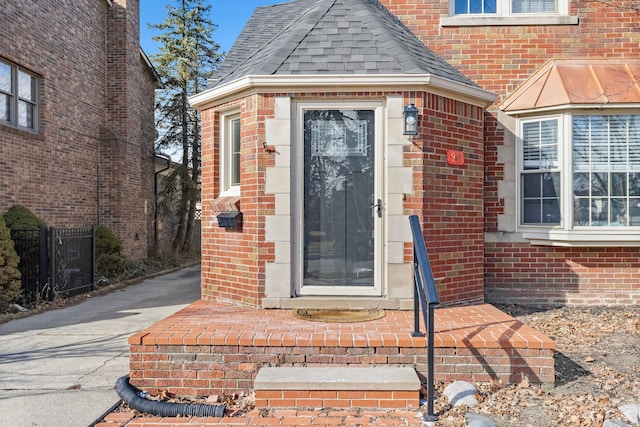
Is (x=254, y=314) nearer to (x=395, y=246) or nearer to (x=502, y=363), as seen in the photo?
(x=395, y=246)

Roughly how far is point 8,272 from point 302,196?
5205 millimetres

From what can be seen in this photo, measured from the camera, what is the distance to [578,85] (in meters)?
6.70

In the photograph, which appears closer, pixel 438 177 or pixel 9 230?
pixel 438 177

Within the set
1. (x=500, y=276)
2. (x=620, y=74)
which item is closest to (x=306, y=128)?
(x=500, y=276)

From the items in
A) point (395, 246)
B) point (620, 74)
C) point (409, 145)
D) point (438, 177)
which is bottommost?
point (395, 246)

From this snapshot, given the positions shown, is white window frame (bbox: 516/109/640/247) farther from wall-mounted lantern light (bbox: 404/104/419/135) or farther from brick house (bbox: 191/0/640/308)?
wall-mounted lantern light (bbox: 404/104/419/135)

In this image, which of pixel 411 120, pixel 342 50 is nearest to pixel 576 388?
pixel 411 120

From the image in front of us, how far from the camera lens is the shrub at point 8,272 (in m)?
7.39

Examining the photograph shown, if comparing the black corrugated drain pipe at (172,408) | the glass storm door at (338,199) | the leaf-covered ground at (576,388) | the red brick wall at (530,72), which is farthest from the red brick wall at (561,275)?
the black corrugated drain pipe at (172,408)

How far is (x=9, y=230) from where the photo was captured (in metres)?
7.84

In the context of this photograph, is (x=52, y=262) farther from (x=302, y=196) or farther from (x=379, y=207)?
(x=379, y=207)

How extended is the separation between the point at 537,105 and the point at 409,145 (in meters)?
2.50

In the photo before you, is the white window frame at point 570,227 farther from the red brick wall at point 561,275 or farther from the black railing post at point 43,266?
the black railing post at point 43,266

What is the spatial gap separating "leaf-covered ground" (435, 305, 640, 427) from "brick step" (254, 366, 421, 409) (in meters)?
0.29
